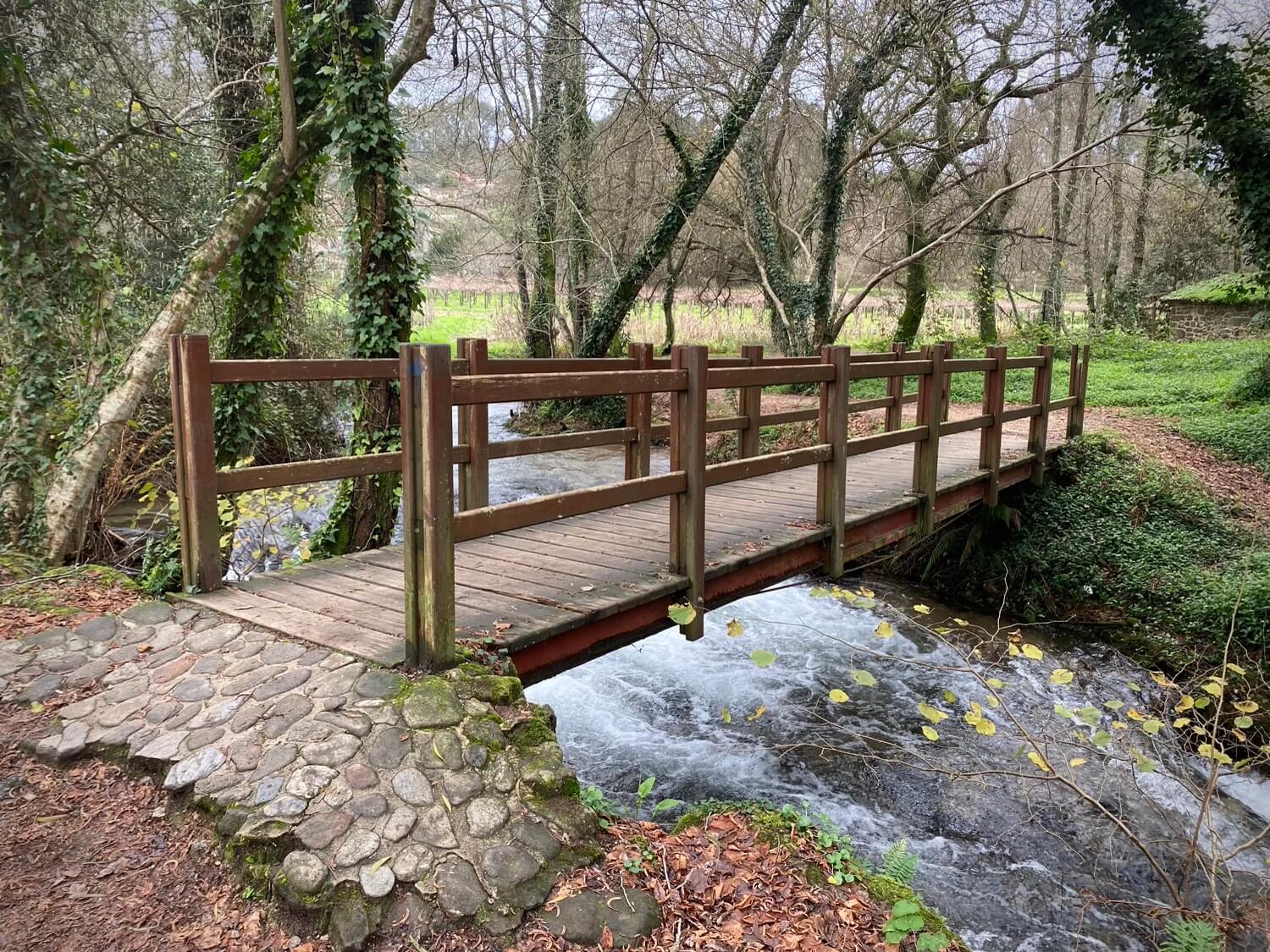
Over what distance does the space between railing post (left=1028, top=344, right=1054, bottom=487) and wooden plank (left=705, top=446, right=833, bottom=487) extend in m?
4.23

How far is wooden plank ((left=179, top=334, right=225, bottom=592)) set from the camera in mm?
4090

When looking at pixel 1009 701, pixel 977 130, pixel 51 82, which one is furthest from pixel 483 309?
pixel 1009 701

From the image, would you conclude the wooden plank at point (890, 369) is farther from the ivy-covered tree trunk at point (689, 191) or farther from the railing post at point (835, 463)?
the ivy-covered tree trunk at point (689, 191)

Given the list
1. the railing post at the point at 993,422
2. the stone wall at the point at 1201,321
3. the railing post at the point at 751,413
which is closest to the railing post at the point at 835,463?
the railing post at the point at 751,413

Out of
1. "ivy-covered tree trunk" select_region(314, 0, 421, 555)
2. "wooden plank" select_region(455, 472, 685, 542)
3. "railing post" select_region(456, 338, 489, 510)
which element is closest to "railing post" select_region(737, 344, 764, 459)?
"railing post" select_region(456, 338, 489, 510)

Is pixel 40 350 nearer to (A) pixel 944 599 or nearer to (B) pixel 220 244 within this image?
(B) pixel 220 244

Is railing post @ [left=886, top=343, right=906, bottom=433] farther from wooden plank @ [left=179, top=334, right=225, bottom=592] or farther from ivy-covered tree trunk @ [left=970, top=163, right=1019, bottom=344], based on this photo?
ivy-covered tree trunk @ [left=970, top=163, right=1019, bottom=344]

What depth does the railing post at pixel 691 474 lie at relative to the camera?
14.5 ft

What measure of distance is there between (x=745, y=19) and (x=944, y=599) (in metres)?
8.45

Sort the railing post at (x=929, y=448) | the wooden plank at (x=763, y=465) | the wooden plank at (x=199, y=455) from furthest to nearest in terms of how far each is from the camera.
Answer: the railing post at (x=929, y=448), the wooden plank at (x=763, y=465), the wooden plank at (x=199, y=455)

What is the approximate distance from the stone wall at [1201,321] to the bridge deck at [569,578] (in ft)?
60.3

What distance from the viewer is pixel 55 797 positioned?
3.07 m

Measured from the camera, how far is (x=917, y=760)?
19.4ft

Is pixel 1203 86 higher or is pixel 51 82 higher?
pixel 1203 86
